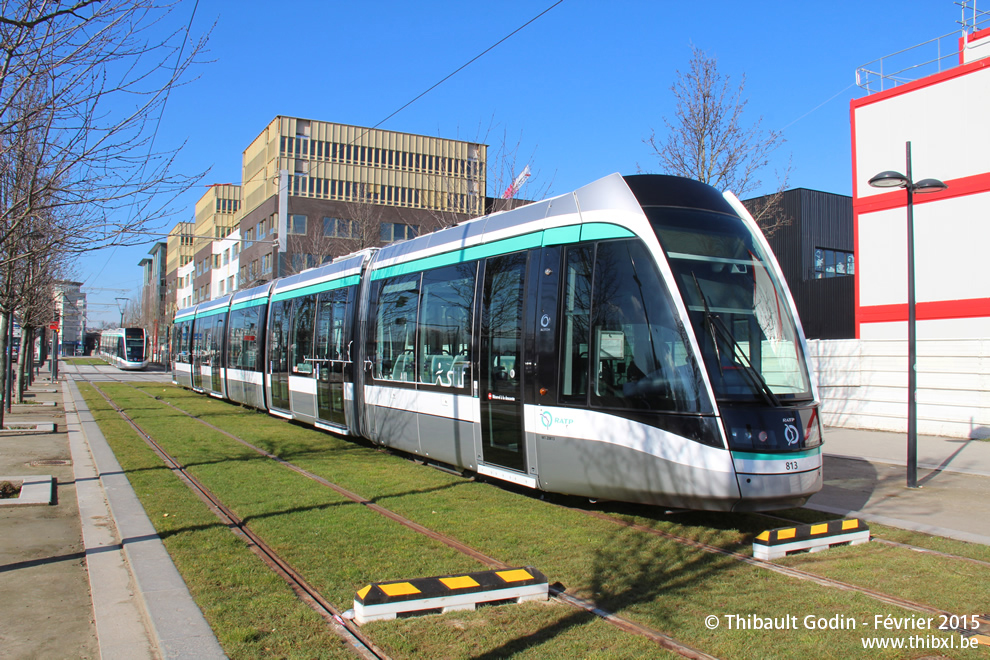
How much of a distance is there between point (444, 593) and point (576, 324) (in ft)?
11.4

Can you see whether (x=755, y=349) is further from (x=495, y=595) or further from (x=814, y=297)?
(x=814, y=297)

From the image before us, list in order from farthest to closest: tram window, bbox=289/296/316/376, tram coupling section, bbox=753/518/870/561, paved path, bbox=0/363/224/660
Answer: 1. tram window, bbox=289/296/316/376
2. tram coupling section, bbox=753/518/870/561
3. paved path, bbox=0/363/224/660

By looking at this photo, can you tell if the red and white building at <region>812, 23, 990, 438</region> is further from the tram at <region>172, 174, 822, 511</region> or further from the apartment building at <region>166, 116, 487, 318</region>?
the apartment building at <region>166, 116, 487, 318</region>

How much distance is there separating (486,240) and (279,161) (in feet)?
161

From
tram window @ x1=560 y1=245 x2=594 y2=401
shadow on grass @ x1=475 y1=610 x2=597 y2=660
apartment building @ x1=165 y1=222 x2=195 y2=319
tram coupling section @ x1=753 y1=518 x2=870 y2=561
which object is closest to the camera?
shadow on grass @ x1=475 y1=610 x2=597 y2=660

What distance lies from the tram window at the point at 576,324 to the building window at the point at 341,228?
31.4 meters

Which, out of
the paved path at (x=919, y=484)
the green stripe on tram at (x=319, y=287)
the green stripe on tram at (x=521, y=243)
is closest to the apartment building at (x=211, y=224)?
the green stripe on tram at (x=319, y=287)

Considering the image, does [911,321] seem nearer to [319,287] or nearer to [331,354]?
[331,354]

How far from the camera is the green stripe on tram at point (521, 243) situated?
7570 mm

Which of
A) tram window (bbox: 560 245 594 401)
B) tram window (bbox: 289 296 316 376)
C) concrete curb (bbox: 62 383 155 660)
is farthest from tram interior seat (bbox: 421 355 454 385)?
tram window (bbox: 289 296 316 376)

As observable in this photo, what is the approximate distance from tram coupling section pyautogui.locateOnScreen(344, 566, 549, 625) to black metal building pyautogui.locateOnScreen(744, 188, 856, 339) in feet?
93.0

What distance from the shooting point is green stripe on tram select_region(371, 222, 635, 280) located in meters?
7.57

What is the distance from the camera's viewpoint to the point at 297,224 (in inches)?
2126

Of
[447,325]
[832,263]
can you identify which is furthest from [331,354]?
[832,263]
